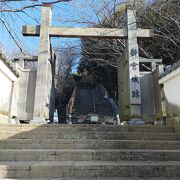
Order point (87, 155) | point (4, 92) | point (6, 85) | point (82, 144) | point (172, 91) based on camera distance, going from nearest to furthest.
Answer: point (87, 155)
point (82, 144)
point (172, 91)
point (4, 92)
point (6, 85)

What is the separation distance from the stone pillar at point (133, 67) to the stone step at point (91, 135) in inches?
107

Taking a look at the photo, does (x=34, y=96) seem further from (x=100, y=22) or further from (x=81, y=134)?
(x=100, y=22)

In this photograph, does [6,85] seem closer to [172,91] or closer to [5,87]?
[5,87]

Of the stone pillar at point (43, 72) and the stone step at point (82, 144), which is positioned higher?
the stone pillar at point (43, 72)

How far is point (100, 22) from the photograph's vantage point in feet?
46.8

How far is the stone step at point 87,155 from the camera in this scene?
4652 millimetres

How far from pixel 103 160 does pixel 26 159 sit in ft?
4.50

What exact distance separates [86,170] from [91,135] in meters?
1.57

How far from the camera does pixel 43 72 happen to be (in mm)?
8805

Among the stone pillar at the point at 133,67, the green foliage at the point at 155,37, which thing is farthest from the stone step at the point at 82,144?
the green foliage at the point at 155,37

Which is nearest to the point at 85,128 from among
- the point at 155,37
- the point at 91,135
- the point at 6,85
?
the point at 91,135

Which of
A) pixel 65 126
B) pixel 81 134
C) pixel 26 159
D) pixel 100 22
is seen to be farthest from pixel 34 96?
pixel 100 22

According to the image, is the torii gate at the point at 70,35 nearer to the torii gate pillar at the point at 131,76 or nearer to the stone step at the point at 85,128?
the torii gate pillar at the point at 131,76

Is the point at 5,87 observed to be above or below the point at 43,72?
below
